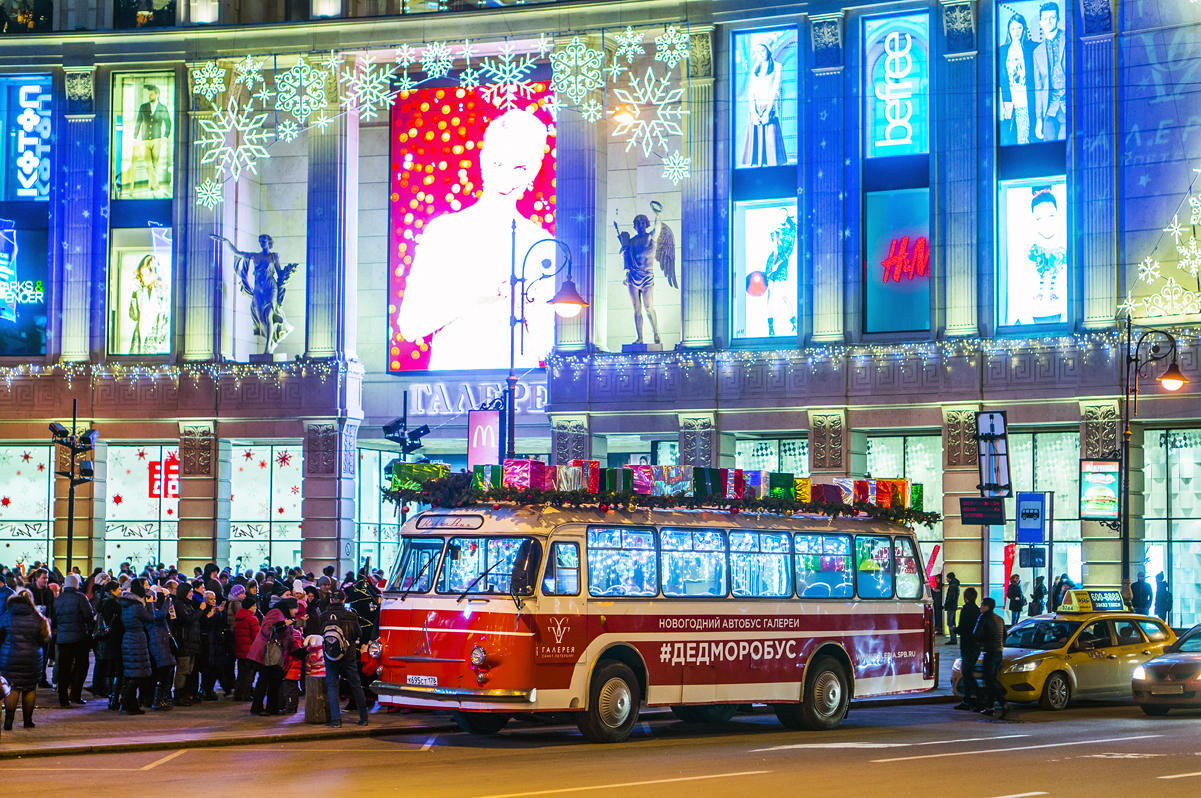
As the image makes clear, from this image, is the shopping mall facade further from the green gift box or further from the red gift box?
the red gift box

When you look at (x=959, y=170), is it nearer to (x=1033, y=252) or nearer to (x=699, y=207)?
(x=1033, y=252)

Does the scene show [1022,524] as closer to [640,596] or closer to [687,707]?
[687,707]

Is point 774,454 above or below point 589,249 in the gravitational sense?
below

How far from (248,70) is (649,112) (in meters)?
11.8

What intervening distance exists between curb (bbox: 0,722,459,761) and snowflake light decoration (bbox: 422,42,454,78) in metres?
27.8

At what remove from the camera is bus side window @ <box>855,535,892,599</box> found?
22672 mm

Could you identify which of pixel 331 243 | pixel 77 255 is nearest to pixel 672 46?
pixel 331 243

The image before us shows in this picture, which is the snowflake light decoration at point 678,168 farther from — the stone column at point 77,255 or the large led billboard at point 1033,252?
the stone column at point 77,255

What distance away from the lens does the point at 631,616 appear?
19484mm

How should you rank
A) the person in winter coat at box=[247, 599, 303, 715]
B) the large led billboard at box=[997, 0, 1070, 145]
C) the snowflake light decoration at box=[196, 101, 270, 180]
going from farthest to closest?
the snowflake light decoration at box=[196, 101, 270, 180], the large led billboard at box=[997, 0, 1070, 145], the person in winter coat at box=[247, 599, 303, 715]

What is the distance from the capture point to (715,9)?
43281 millimetres

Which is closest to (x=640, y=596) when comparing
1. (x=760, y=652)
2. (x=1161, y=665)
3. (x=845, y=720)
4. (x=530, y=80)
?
(x=760, y=652)

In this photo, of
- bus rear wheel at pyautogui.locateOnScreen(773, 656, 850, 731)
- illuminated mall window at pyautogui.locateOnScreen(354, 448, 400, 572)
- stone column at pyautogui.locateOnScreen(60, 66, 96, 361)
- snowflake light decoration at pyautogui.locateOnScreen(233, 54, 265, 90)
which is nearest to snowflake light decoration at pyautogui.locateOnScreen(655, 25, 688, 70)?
snowflake light decoration at pyautogui.locateOnScreen(233, 54, 265, 90)

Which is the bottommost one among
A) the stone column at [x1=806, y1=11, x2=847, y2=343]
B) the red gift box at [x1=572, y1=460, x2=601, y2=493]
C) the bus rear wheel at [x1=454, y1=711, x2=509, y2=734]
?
the bus rear wheel at [x1=454, y1=711, x2=509, y2=734]
